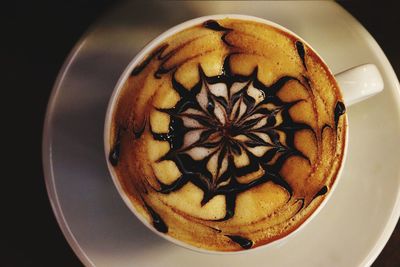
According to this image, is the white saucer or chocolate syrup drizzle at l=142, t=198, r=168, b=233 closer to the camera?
chocolate syrup drizzle at l=142, t=198, r=168, b=233

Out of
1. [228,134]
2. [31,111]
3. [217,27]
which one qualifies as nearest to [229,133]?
[228,134]

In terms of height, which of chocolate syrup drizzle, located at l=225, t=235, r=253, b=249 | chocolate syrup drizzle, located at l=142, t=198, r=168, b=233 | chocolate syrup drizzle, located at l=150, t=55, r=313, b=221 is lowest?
chocolate syrup drizzle, located at l=225, t=235, r=253, b=249

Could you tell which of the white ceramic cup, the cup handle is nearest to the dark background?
the white ceramic cup

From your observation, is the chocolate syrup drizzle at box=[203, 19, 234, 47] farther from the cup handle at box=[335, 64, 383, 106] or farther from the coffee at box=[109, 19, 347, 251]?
the cup handle at box=[335, 64, 383, 106]

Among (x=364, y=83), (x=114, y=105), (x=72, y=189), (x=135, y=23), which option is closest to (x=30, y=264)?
(x=72, y=189)

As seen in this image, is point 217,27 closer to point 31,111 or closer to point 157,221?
point 157,221

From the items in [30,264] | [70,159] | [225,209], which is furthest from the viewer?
[30,264]

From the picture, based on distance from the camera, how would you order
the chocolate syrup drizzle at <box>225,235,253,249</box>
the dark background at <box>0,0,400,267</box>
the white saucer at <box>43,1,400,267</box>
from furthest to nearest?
the dark background at <box>0,0,400,267</box>, the white saucer at <box>43,1,400,267</box>, the chocolate syrup drizzle at <box>225,235,253,249</box>

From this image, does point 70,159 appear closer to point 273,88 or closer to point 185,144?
point 185,144
